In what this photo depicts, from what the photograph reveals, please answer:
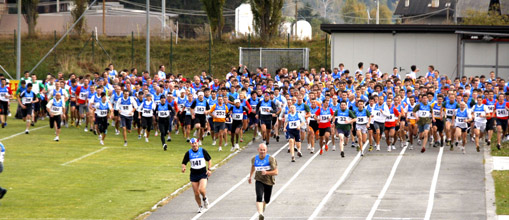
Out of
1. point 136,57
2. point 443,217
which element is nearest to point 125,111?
point 443,217

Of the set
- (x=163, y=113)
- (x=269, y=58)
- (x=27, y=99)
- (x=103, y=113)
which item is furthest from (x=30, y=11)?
(x=163, y=113)

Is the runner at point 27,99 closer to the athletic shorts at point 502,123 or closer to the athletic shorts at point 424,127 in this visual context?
the athletic shorts at point 424,127

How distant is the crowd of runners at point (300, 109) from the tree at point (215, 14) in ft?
69.8

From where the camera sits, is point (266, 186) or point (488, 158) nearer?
point (266, 186)

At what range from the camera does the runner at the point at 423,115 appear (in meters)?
26.0

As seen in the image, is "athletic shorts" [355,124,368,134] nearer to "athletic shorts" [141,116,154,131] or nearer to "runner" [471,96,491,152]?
"runner" [471,96,491,152]

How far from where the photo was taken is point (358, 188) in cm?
2064

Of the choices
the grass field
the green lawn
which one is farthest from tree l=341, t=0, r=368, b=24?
the green lawn

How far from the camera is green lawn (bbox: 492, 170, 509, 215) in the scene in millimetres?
18023

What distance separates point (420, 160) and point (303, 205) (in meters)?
7.05

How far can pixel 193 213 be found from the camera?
18.1m

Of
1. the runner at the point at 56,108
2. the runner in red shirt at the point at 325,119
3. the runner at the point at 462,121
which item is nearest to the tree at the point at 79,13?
the runner at the point at 56,108

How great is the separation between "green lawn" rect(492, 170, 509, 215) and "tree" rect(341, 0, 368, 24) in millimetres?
98806

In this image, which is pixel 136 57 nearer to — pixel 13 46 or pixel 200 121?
pixel 13 46
